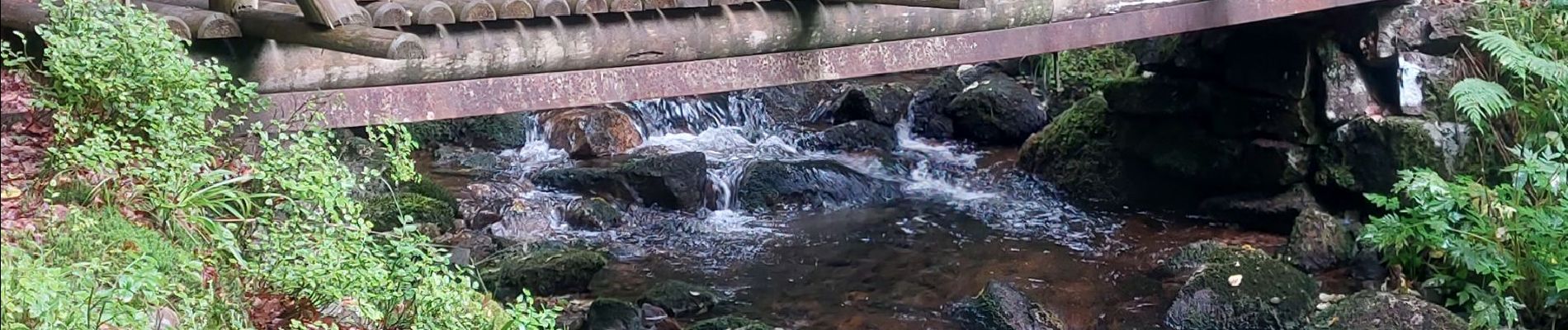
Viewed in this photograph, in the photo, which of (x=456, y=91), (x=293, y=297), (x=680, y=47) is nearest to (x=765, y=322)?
(x=680, y=47)

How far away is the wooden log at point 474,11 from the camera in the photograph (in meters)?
4.54

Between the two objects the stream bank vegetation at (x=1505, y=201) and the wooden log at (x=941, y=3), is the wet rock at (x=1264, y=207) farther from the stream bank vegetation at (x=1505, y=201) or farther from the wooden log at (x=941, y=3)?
the wooden log at (x=941, y=3)

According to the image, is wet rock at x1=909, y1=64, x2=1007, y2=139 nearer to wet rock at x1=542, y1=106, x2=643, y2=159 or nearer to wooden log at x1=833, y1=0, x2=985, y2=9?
wet rock at x1=542, y1=106, x2=643, y2=159

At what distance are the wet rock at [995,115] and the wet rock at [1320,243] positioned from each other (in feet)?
14.0

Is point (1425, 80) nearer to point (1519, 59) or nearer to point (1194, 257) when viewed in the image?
point (1519, 59)

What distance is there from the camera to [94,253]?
3.68 m

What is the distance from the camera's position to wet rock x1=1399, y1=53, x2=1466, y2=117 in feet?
26.0

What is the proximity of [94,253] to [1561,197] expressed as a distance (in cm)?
695

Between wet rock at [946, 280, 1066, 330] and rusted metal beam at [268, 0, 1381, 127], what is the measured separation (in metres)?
1.56

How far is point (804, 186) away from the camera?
34.7 ft

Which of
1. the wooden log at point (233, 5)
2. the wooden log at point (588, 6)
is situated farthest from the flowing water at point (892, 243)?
the wooden log at point (233, 5)

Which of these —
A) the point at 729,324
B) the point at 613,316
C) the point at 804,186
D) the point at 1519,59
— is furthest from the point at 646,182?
the point at 1519,59

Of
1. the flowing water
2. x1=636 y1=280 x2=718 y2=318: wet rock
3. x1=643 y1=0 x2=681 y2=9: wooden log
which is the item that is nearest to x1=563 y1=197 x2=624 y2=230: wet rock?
the flowing water

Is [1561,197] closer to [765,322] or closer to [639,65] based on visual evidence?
[765,322]
